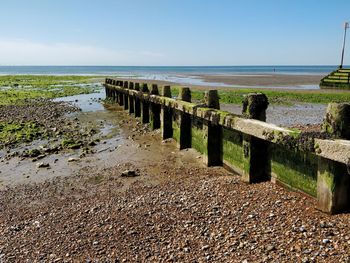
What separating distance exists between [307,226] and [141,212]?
3.08 meters

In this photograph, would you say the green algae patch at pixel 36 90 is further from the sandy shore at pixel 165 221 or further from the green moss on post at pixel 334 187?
the green moss on post at pixel 334 187

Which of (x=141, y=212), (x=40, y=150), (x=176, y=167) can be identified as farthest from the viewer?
(x=40, y=150)

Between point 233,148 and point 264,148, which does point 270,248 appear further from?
point 233,148

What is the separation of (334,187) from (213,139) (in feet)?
14.7

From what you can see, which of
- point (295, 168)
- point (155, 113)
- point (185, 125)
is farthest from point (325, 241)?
point (155, 113)

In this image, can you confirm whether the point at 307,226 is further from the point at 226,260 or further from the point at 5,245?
the point at 5,245

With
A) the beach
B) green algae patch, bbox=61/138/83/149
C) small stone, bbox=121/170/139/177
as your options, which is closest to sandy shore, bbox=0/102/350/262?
small stone, bbox=121/170/139/177

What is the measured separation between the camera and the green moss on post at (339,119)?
5133 millimetres

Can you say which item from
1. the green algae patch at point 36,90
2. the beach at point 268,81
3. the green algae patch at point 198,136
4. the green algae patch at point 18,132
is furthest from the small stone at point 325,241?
the beach at point 268,81

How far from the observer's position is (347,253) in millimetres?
4355

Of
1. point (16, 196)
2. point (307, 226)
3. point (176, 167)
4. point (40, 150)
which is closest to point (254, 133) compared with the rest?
point (307, 226)

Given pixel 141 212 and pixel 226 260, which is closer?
pixel 226 260

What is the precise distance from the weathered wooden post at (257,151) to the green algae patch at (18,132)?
10.9 meters

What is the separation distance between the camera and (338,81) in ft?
129
